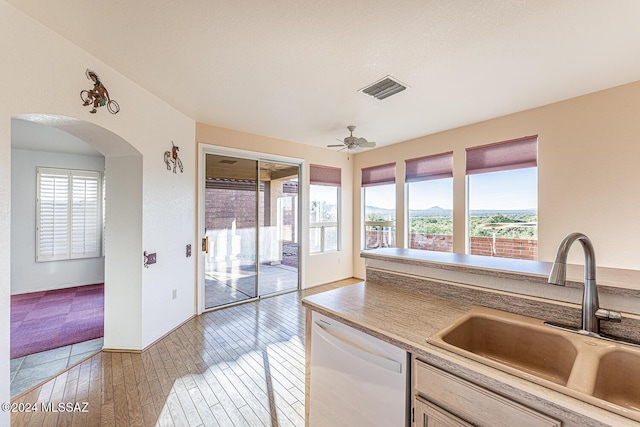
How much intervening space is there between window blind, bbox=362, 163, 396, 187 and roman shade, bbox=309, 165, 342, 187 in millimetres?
545

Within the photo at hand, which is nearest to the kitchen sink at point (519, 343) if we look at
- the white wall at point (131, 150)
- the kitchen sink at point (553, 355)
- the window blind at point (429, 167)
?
the kitchen sink at point (553, 355)

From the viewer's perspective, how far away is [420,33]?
192 cm

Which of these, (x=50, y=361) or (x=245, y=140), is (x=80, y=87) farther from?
(x=50, y=361)

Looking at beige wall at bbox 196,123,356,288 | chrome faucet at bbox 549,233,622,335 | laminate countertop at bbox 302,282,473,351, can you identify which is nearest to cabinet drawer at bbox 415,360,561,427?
laminate countertop at bbox 302,282,473,351

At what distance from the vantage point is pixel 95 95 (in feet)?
→ 7.10

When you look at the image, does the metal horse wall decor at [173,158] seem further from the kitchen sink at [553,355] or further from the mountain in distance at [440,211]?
the mountain in distance at [440,211]

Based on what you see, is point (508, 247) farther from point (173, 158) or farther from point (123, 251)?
point (123, 251)

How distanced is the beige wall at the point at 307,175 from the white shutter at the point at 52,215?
3.24 meters

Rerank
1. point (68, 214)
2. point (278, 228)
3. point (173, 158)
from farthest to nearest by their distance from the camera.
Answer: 1. point (68, 214)
2. point (278, 228)
3. point (173, 158)

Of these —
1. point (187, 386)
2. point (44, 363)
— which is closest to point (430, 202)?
point (187, 386)

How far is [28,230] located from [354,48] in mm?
6091

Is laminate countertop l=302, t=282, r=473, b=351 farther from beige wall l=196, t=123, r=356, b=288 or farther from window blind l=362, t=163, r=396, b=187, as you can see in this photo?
window blind l=362, t=163, r=396, b=187

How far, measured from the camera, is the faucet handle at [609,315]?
1038 mm

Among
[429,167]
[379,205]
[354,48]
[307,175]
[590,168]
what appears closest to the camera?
[354,48]
